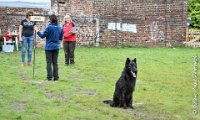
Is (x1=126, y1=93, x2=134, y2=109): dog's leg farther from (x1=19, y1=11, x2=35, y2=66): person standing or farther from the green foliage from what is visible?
the green foliage

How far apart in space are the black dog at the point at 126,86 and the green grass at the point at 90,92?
26 centimetres

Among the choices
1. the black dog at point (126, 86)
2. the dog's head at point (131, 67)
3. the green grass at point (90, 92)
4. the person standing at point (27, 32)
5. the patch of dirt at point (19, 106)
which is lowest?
the green grass at point (90, 92)

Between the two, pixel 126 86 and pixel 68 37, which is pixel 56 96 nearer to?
pixel 126 86

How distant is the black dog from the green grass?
26 centimetres

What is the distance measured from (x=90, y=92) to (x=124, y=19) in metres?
19.0

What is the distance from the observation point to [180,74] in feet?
59.6

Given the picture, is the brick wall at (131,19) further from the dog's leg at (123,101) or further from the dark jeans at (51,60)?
the dog's leg at (123,101)

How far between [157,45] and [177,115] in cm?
2245

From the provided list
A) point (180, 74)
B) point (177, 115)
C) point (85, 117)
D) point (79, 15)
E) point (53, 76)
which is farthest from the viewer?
point (79, 15)

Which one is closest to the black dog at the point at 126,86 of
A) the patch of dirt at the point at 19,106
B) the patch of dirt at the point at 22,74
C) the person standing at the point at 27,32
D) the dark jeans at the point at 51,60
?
the patch of dirt at the point at 19,106

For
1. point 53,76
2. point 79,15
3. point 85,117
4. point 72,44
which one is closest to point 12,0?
point 72,44

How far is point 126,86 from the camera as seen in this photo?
1120 centimetres

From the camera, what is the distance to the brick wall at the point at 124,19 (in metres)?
30.7

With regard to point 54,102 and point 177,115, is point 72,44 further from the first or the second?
point 177,115
